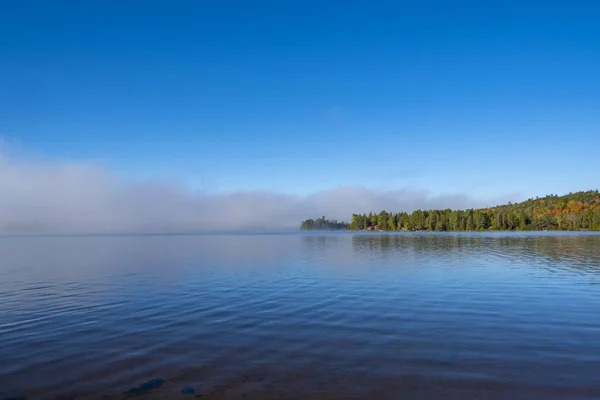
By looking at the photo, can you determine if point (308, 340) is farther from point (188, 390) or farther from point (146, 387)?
point (146, 387)

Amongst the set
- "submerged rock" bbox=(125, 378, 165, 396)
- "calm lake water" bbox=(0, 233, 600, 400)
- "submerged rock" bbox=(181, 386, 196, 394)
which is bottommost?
"calm lake water" bbox=(0, 233, 600, 400)

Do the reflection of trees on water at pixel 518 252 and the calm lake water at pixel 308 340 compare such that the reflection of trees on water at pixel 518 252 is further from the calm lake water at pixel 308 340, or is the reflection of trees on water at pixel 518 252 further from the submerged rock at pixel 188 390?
the submerged rock at pixel 188 390

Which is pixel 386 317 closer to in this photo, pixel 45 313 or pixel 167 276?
pixel 45 313

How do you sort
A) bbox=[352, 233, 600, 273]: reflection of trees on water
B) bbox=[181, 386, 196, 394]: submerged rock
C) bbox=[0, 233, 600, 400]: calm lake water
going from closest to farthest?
bbox=[181, 386, 196, 394]: submerged rock → bbox=[0, 233, 600, 400]: calm lake water → bbox=[352, 233, 600, 273]: reflection of trees on water

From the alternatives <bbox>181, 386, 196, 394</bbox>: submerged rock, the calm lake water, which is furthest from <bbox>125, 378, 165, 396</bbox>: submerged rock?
<bbox>181, 386, 196, 394</bbox>: submerged rock

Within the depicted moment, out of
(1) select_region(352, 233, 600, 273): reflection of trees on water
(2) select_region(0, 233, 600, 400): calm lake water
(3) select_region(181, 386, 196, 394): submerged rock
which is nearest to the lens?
(3) select_region(181, 386, 196, 394): submerged rock

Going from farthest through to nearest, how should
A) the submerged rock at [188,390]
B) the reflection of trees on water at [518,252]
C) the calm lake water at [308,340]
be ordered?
1. the reflection of trees on water at [518,252]
2. the calm lake water at [308,340]
3. the submerged rock at [188,390]

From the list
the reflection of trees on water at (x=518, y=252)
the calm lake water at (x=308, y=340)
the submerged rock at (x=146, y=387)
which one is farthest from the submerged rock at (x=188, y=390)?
the reflection of trees on water at (x=518, y=252)

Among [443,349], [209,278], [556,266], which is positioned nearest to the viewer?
[443,349]

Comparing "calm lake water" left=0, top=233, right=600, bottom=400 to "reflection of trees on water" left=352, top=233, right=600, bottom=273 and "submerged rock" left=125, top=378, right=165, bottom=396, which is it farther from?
"reflection of trees on water" left=352, top=233, right=600, bottom=273

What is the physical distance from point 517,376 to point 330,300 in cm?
1553

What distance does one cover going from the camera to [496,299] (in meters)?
26.8

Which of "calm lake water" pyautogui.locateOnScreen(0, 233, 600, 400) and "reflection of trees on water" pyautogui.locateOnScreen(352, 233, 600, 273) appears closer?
"calm lake water" pyautogui.locateOnScreen(0, 233, 600, 400)

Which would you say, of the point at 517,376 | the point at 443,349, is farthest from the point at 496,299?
the point at 517,376
